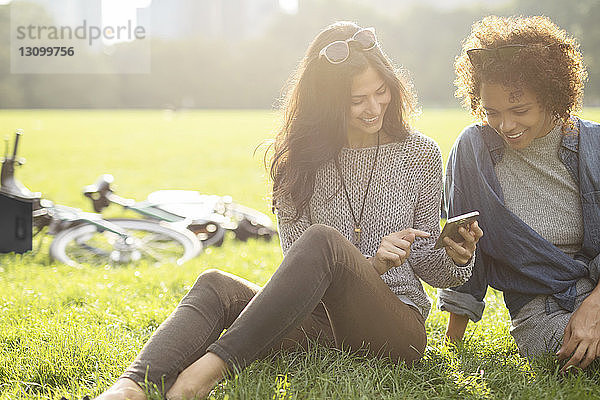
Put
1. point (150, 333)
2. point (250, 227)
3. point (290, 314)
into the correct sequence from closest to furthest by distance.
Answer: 1. point (290, 314)
2. point (150, 333)
3. point (250, 227)

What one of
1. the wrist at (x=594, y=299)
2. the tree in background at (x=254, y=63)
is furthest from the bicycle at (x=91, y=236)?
the tree in background at (x=254, y=63)

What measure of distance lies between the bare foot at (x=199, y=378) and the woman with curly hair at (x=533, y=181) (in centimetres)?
132

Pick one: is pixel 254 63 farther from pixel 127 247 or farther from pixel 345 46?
pixel 345 46

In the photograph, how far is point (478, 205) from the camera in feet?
10.3

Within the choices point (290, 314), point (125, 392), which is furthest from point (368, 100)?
point (125, 392)

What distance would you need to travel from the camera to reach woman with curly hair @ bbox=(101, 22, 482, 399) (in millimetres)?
2533

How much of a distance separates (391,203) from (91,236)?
10.6 ft

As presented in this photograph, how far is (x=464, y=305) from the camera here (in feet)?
10.8

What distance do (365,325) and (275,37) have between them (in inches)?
2506

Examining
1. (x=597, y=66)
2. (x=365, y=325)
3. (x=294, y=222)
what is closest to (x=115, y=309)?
(x=294, y=222)


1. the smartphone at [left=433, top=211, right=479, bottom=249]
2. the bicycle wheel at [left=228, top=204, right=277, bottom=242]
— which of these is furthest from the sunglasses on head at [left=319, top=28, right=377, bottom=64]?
the bicycle wheel at [left=228, top=204, right=277, bottom=242]

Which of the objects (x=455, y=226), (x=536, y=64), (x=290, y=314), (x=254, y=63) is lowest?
(x=290, y=314)

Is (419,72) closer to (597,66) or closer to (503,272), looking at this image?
(597,66)

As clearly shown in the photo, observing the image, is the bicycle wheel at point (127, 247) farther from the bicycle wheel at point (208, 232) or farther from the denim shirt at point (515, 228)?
the denim shirt at point (515, 228)
